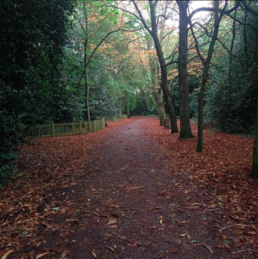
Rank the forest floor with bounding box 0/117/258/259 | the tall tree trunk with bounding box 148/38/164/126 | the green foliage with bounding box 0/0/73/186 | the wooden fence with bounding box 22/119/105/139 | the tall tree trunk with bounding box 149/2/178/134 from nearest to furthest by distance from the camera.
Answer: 1. the forest floor with bounding box 0/117/258/259
2. the green foliage with bounding box 0/0/73/186
3. the tall tree trunk with bounding box 149/2/178/134
4. the wooden fence with bounding box 22/119/105/139
5. the tall tree trunk with bounding box 148/38/164/126

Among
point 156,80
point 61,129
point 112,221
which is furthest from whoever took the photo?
point 156,80

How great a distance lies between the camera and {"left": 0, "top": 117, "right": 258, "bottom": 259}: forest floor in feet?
8.75

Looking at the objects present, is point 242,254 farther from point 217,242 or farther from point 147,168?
point 147,168

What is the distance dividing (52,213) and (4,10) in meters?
4.88

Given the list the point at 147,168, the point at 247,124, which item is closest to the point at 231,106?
the point at 247,124

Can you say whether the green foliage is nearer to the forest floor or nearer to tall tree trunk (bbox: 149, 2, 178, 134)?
the forest floor

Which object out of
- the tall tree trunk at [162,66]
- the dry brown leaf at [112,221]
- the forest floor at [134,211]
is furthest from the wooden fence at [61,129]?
the dry brown leaf at [112,221]

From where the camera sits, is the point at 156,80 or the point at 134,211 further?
the point at 156,80

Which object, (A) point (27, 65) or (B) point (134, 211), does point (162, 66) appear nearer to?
(A) point (27, 65)

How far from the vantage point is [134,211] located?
3.64 metres

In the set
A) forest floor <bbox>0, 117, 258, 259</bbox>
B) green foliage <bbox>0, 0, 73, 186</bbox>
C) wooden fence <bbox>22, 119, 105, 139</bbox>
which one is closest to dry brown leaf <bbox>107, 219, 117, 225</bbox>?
forest floor <bbox>0, 117, 258, 259</bbox>

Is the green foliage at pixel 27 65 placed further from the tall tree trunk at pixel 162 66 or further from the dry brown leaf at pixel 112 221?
the tall tree trunk at pixel 162 66

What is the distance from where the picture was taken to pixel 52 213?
3.74 metres

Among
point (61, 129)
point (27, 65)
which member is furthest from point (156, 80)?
point (27, 65)
